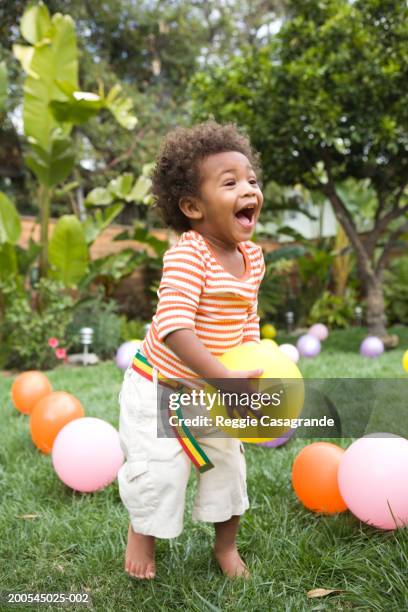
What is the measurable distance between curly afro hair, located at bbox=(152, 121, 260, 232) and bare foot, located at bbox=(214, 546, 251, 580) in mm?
1014

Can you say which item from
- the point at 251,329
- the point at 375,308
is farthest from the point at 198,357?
the point at 375,308

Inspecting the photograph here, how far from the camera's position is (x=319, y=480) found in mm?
2070

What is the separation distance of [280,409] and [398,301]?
9634 mm

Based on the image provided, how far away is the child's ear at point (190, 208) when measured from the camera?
1655mm

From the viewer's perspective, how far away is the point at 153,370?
1.67m

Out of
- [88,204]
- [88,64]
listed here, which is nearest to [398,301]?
[88,204]

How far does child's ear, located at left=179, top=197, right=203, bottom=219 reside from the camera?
1.66m

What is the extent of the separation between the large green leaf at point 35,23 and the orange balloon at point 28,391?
3.81 metres

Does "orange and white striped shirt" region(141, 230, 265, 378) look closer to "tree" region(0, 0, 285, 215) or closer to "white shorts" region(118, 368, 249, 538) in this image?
"white shorts" region(118, 368, 249, 538)

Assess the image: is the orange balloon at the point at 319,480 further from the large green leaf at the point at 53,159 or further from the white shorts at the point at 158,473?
the large green leaf at the point at 53,159

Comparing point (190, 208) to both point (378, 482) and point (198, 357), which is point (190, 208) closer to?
point (198, 357)

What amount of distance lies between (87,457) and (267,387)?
120cm

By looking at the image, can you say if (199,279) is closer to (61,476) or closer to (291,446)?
(61,476)

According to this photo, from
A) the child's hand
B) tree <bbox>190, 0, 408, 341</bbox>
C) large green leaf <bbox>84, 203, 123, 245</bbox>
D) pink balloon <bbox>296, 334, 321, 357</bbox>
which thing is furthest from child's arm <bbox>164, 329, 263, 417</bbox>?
large green leaf <bbox>84, 203, 123, 245</bbox>
